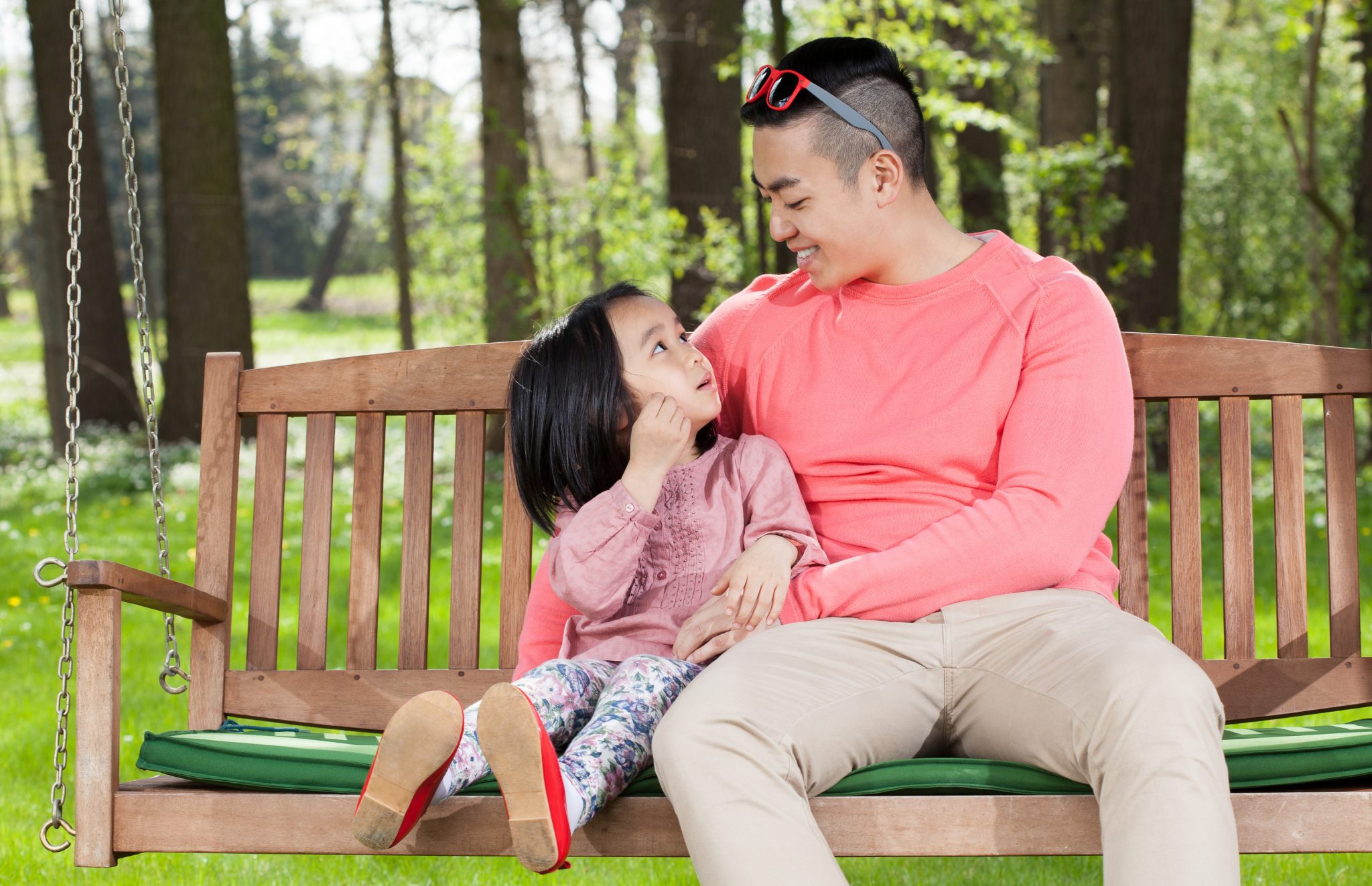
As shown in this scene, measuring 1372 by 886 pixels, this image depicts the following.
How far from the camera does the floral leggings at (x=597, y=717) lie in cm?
227

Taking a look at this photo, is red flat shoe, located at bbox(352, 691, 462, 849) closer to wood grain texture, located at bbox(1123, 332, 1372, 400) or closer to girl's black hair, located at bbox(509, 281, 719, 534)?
girl's black hair, located at bbox(509, 281, 719, 534)

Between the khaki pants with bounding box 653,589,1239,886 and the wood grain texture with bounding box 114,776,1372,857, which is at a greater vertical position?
the khaki pants with bounding box 653,589,1239,886

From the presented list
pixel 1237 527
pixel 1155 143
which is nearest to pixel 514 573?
pixel 1237 527

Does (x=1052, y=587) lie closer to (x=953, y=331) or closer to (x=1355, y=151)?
(x=953, y=331)

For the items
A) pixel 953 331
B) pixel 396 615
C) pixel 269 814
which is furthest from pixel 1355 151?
pixel 269 814

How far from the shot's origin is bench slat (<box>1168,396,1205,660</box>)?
10.4ft

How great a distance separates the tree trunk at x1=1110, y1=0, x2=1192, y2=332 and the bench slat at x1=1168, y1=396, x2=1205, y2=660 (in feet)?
22.7

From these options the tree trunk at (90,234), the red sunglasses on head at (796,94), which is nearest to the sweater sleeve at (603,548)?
the red sunglasses on head at (796,94)

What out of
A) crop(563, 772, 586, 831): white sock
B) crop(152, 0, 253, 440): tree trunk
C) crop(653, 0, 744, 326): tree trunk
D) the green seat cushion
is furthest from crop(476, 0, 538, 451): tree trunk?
crop(563, 772, 586, 831): white sock

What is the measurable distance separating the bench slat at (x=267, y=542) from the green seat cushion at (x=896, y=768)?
0.72 metres

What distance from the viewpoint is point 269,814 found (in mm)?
2344

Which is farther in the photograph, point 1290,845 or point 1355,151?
point 1355,151

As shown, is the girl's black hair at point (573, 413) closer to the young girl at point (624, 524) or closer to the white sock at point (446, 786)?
the young girl at point (624, 524)

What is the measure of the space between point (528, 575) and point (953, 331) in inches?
44.6
